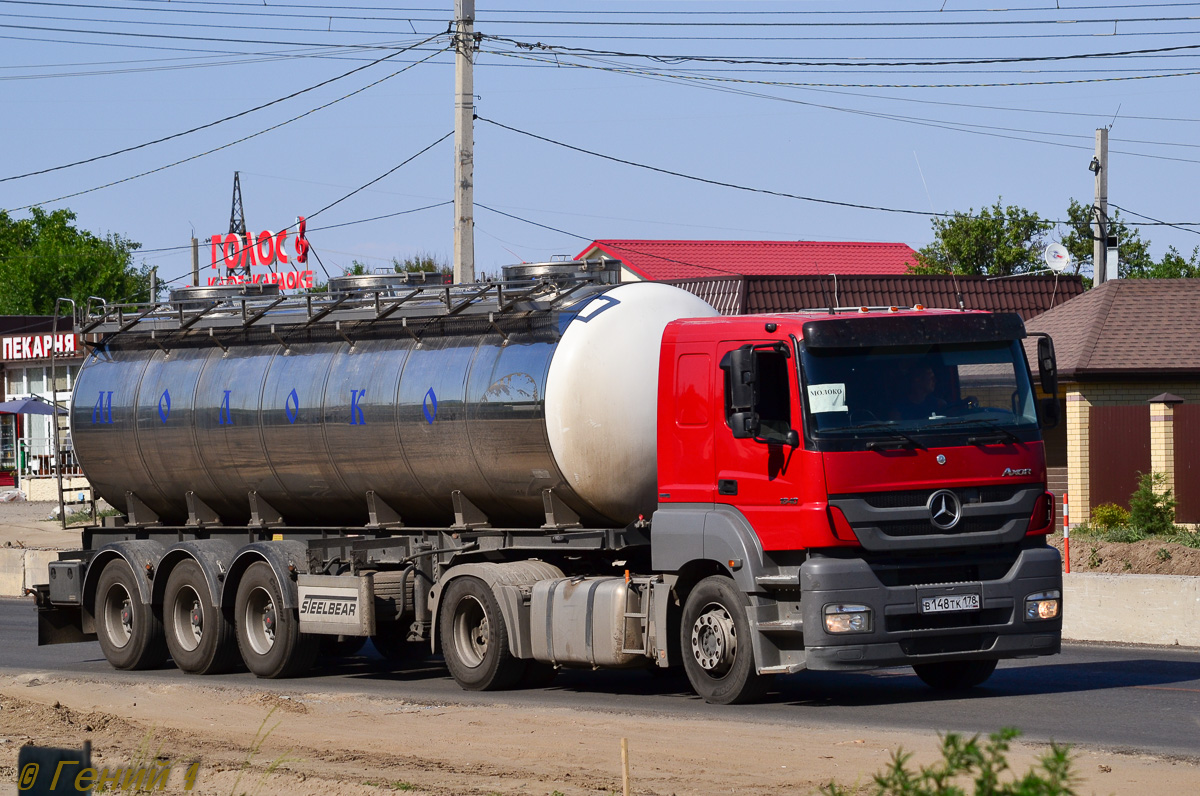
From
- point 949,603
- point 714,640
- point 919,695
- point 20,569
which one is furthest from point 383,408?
point 20,569

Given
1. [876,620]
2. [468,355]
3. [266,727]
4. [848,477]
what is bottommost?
[266,727]

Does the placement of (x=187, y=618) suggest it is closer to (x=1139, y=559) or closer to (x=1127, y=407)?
(x=1139, y=559)

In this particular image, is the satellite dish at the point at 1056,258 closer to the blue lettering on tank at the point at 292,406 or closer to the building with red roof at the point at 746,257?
the building with red roof at the point at 746,257

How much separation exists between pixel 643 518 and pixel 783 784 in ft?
15.5

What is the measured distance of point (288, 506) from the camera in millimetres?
16672

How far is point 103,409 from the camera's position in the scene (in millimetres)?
18234

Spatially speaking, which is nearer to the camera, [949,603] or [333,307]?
[949,603]

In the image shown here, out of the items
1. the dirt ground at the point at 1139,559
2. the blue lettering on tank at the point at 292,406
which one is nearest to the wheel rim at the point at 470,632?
the blue lettering on tank at the point at 292,406

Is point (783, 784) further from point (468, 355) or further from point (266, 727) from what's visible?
point (468, 355)

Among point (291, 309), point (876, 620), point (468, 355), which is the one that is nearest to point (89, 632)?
point (291, 309)

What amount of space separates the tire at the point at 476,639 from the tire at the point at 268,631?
6.40ft

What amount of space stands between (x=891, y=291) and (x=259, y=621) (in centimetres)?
2317

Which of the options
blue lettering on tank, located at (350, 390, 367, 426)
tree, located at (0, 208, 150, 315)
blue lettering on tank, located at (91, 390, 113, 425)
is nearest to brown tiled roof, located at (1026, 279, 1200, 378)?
blue lettering on tank, located at (350, 390, 367, 426)

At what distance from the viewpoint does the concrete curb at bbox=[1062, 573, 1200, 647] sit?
1638cm
